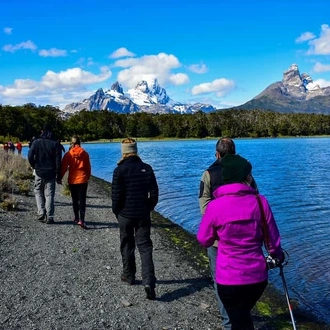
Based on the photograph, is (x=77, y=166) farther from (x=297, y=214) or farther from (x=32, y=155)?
(x=297, y=214)

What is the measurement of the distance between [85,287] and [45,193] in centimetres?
521

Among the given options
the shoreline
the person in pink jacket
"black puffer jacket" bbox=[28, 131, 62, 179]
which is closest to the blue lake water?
the shoreline

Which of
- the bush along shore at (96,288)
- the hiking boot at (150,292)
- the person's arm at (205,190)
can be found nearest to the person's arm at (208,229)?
the person's arm at (205,190)

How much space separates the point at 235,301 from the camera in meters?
4.30

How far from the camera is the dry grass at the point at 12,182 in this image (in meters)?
14.8

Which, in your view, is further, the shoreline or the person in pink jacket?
the shoreline

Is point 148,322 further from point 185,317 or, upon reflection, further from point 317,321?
point 317,321

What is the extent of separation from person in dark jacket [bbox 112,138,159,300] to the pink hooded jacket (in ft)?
10.1

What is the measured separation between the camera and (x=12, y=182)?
1927 centimetres

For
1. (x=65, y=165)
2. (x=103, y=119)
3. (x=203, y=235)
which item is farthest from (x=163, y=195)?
(x=103, y=119)

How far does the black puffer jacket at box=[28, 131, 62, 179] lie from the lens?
38.8 feet

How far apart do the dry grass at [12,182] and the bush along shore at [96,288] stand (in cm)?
219

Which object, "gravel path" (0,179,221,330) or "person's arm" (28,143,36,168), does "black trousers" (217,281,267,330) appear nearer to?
"gravel path" (0,179,221,330)

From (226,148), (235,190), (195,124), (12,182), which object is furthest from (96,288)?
(195,124)
